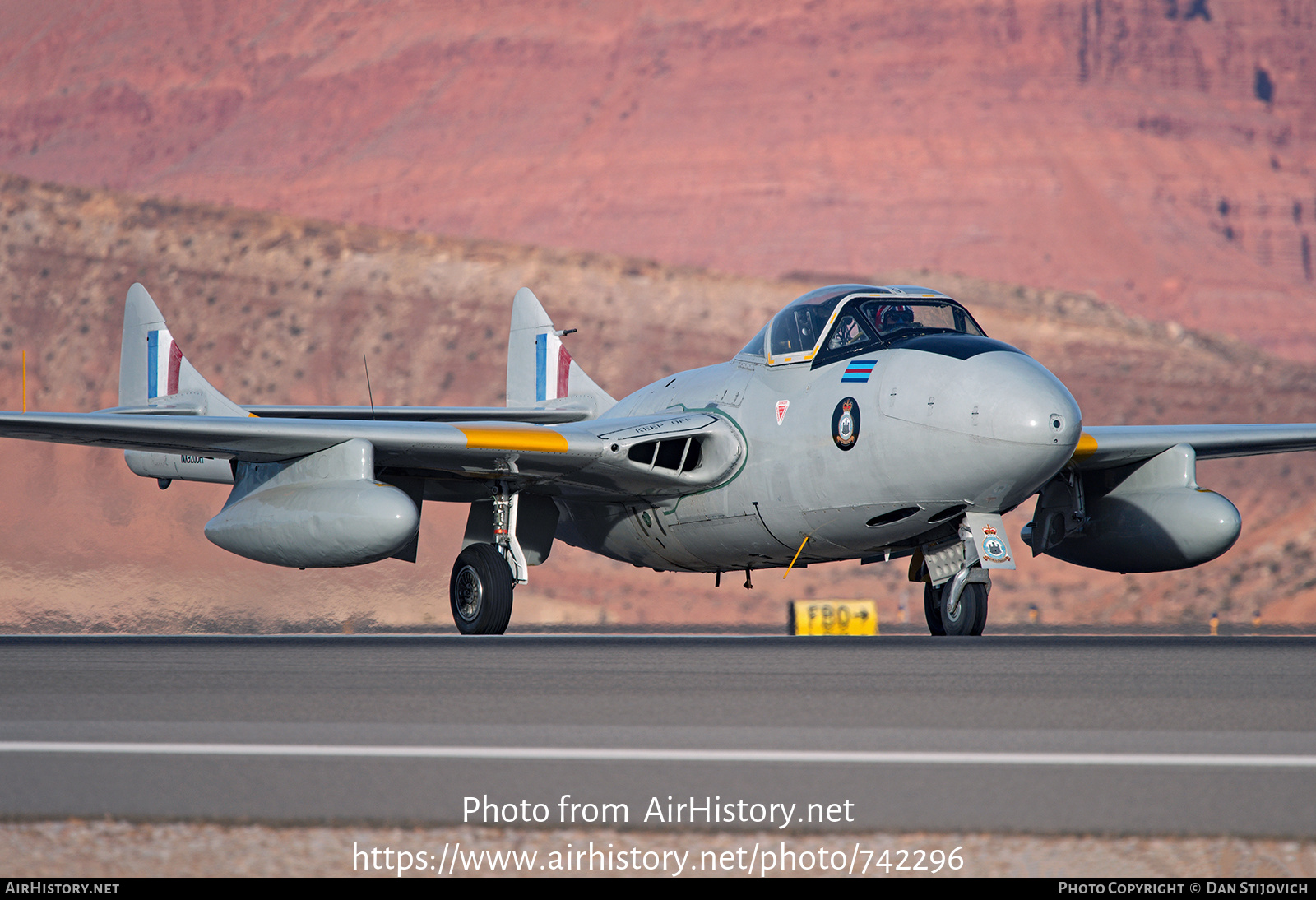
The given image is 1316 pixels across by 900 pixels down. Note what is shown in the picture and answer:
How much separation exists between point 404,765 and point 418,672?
14.1 feet

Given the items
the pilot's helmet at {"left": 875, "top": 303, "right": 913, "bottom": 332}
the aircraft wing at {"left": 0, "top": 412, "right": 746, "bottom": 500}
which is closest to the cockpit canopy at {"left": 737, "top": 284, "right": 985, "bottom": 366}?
the pilot's helmet at {"left": 875, "top": 303, "right": 913, "bottom": 332}

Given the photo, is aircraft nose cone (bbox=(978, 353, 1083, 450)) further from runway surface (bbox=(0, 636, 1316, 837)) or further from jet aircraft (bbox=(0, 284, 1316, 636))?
runway surface (bbox=(0, 636, 1316, 837))

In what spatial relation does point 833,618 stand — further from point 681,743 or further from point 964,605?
point 681,743

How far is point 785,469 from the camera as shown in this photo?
611 inches

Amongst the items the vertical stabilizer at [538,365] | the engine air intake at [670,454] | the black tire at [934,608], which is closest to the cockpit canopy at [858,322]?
the engine air intake at [670,454]

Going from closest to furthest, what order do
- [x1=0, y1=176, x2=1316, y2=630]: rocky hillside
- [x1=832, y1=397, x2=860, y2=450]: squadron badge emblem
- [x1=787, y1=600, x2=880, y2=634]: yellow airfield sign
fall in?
[x1=832, y1=397, x2=860, y2=450]: squadron badge emblem → [x1=787, y1=600, x2=880, y2=634]: yellow airfield sign → [x1=0, y1=176, x2=1316, y2=630]: rocky hillside

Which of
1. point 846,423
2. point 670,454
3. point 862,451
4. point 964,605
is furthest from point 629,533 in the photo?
point 964,605

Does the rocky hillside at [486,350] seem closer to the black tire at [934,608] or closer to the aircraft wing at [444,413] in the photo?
the aircraft wing at [444,413]

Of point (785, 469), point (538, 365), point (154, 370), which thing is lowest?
point (785, 469)

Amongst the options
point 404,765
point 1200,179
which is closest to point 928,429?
point 404,765

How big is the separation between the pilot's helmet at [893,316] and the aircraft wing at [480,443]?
2.14 meters

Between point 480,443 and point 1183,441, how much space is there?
27.4ft

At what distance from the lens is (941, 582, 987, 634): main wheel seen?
1522cm

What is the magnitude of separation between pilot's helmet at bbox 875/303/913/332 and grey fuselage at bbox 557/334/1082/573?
407 millimetres
